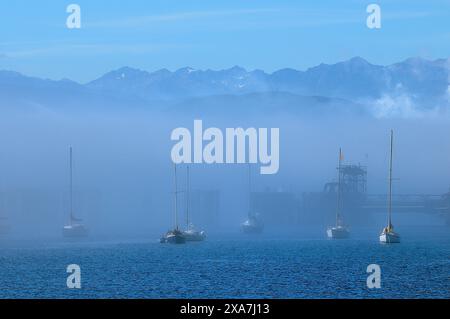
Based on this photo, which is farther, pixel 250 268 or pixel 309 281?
pixel 250 268

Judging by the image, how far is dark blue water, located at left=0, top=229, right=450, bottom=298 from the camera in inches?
3474

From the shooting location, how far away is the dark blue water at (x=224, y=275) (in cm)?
8825

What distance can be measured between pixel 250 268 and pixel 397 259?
29614 mm

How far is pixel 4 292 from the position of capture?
92.2 meters

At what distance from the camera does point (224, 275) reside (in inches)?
4274
